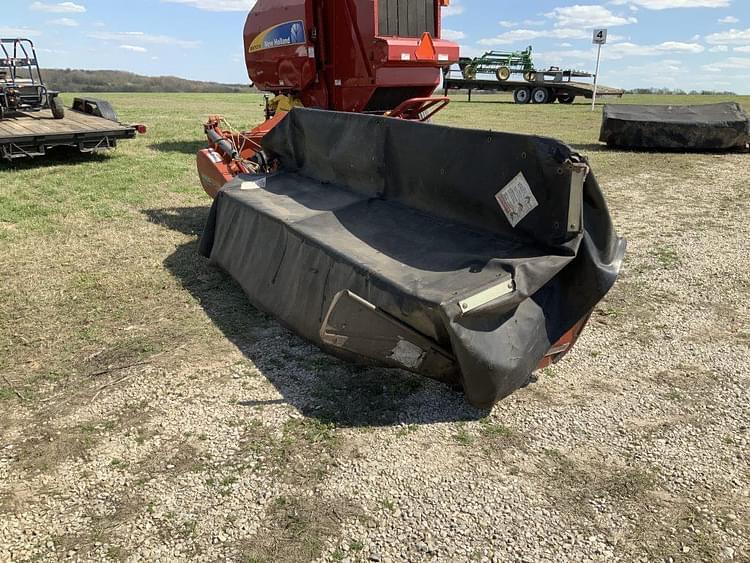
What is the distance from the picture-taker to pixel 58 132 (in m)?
8.25

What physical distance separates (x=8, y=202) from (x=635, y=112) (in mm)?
10511

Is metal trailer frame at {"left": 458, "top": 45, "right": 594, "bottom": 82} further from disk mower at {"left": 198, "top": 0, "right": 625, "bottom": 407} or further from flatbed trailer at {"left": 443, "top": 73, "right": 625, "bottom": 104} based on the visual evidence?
disk mower at {"left": 198, "top": 0, "right": 625, "bottom": 407}

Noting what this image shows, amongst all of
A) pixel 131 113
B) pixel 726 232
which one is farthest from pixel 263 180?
pixel 131 113

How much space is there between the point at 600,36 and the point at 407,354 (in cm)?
1756

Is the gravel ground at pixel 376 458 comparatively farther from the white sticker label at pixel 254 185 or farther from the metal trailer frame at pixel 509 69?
the metal trailer frame at pixel 509 69

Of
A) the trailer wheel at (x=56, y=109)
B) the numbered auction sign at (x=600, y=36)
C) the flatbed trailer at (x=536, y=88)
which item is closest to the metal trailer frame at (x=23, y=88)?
the trailer wheel at (x=56, y=109)

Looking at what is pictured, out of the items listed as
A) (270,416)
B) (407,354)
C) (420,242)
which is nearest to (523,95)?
(420,242)

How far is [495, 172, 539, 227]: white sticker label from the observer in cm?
286

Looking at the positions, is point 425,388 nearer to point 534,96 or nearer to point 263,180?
point 263,180

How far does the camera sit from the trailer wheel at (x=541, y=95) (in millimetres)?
27448

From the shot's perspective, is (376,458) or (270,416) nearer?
(376,458)

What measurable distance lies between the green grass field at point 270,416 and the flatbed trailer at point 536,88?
2416cm

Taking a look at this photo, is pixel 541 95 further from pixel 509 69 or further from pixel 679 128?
pixel 679 128

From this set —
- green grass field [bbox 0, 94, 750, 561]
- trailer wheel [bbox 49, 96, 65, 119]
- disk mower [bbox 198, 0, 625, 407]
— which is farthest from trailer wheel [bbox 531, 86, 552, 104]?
disk mower [bbox 198, 0, 625, 407]
